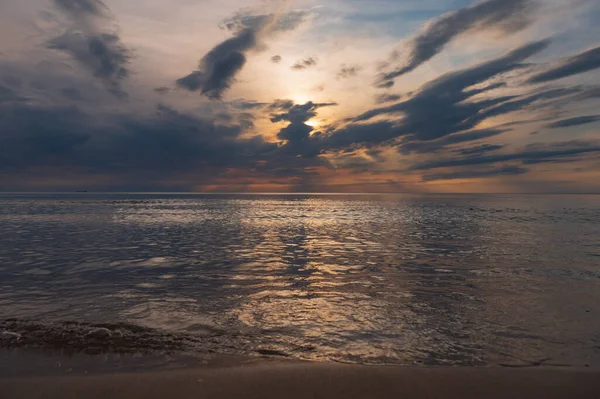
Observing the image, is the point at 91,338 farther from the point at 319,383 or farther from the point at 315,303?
the point at 315,303

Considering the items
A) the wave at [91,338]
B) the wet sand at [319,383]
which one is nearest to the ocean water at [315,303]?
the wave at [91,338]

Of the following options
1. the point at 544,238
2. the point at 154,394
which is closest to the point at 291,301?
the point at 154,394

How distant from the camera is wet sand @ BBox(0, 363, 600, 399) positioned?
6.91 metres

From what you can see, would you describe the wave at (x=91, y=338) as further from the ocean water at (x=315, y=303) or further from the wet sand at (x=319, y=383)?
the wet sand at (x=319, y=383)

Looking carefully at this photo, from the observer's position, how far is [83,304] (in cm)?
1312

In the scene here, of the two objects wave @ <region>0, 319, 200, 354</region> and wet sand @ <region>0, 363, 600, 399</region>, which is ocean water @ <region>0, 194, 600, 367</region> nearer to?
wave @ <region>0, 319, 200, 354</region>

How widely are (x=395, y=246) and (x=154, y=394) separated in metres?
24.4

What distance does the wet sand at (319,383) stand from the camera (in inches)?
272

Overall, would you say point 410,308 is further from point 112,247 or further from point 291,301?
point 112,247

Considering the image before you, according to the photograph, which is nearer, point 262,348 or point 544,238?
point 262,348

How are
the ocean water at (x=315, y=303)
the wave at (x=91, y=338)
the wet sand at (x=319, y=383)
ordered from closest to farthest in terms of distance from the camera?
the wet sand at (x=319, y=383) < the wave at (x=91, y=338) < the ocean water at (x=315, y=303)

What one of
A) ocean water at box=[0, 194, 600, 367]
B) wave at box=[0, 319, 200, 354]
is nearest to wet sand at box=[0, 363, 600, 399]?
ocean water at box=[0, 194, 600, 367]

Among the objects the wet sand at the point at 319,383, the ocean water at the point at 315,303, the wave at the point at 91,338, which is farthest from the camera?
the ocean water at the point at 315,303

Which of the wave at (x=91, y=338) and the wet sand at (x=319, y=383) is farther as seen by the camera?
the wave at (x=91, y=338)
